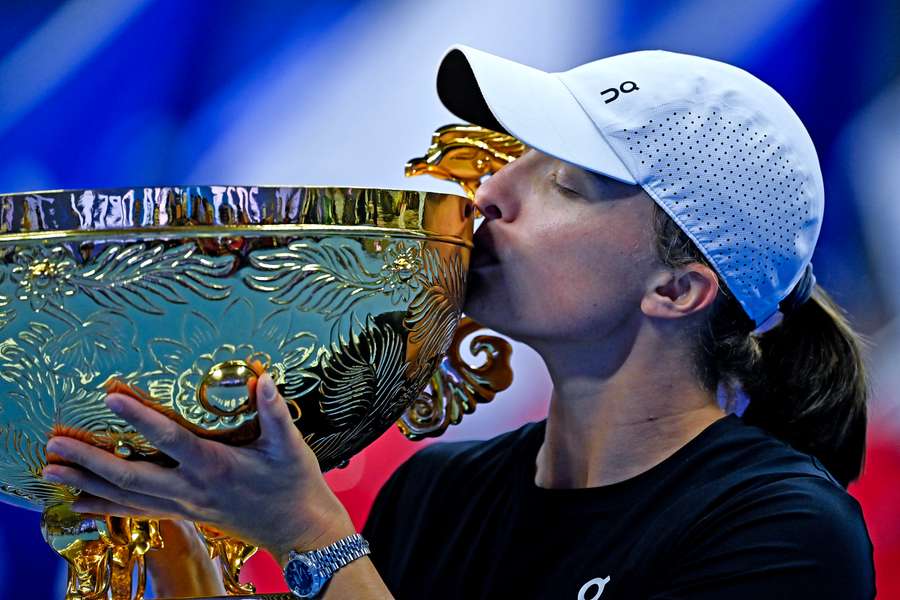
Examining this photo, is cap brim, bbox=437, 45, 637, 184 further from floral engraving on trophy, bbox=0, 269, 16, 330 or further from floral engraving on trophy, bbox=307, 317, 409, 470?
floral engraving on trophy, bbox=0, 269, 16, 330

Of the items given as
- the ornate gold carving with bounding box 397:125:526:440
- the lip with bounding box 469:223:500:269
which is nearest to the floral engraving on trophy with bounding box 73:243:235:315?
the lip with bounding box 469:223:500:269

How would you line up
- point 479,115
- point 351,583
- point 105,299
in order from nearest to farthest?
point 105,299 → point 351,583 → point 479,115

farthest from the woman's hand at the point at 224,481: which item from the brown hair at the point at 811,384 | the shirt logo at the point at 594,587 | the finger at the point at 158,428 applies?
the brown hair at the point at 811,384

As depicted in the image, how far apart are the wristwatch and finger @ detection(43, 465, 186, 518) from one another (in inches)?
3.4

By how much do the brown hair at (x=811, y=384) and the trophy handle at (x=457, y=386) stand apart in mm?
224

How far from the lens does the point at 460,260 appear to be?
88 cm

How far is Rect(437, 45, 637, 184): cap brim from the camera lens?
926 millimetres

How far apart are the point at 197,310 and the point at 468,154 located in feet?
1.54

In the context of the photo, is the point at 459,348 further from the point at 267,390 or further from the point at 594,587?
the point at 267,390

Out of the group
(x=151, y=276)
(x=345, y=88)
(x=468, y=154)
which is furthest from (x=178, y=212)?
(x=345, y=88)

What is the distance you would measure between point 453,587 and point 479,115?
1.42 feet

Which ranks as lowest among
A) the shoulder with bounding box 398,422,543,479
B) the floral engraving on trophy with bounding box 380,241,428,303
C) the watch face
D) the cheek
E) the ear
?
the shoulder with bounding box 398,422,543,479

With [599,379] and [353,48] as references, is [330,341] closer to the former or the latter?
[599,379]

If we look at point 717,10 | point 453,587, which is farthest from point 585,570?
point 717,10
